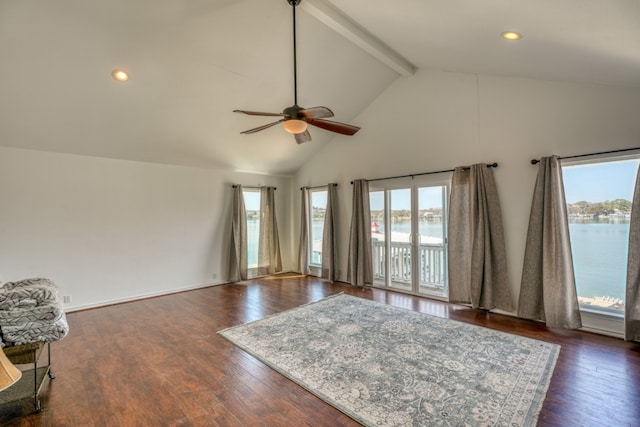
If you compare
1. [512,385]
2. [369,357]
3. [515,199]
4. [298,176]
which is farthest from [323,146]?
[512,385]

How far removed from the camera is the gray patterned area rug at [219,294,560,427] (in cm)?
218

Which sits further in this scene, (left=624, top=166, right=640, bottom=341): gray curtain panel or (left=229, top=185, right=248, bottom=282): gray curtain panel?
(left=229, top=185, right=248, bottom=282): gray curtain panel

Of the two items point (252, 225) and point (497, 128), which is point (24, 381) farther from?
point (497, 128)

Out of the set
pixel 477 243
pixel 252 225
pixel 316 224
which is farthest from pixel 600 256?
pixel 252 225

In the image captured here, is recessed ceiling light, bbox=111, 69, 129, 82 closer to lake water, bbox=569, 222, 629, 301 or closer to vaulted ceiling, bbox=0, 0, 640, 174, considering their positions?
vaulted ceiling, bbox=0, 0, 640, 174

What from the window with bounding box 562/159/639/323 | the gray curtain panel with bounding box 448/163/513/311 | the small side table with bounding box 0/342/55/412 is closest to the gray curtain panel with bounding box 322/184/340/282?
the gray curtain panel with bounding box 448/163/513/311

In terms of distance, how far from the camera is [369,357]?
2994 millimetres

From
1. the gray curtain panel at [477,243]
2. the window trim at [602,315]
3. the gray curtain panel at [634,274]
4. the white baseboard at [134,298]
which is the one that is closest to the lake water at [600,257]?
the window trim at [602,315]

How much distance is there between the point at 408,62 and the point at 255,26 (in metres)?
2.59

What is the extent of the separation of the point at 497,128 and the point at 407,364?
3481 millimetres

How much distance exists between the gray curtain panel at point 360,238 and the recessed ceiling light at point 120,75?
404 cm

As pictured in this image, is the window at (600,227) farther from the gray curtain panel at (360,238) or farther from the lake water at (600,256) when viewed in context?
the gray curtain panel at (360,238)

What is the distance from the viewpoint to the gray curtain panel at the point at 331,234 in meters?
6.38

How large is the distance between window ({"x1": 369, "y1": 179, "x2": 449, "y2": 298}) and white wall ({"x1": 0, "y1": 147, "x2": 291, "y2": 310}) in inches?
129
